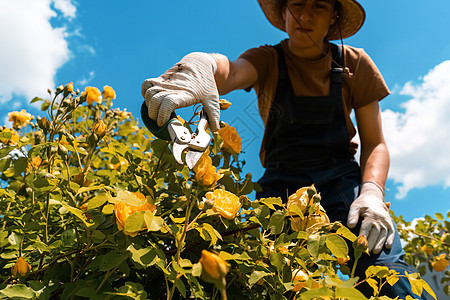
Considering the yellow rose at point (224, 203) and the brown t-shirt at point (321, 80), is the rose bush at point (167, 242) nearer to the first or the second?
the yellow rose at point (224, 203)

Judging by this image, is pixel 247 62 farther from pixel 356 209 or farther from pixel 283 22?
pixel 356 209

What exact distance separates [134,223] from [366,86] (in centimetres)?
144

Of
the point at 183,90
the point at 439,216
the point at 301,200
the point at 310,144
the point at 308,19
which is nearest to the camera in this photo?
the point at 301,200

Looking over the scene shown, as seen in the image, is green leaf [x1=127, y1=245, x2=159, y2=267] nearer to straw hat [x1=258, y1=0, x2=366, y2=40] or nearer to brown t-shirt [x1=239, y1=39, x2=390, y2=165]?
brown t-shirt [x1=239, y1=39, x2=390, y2=165]

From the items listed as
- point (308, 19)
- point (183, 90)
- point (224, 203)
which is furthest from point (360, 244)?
point (308, 19)

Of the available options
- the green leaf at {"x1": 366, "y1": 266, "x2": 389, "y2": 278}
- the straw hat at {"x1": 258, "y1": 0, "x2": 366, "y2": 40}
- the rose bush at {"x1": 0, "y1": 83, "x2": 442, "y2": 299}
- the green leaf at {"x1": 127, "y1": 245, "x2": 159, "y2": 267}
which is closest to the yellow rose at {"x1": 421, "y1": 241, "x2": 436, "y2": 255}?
the straw hat at {"x1": 258, "y1": 0, "x2": 366, "y2": 40}

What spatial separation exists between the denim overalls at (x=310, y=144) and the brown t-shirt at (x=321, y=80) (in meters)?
0.03

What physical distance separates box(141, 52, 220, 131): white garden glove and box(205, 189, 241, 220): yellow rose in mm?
205

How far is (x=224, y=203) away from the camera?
2.31 feet

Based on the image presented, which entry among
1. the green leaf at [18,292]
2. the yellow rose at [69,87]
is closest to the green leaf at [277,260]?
the green leaf at [18,292]

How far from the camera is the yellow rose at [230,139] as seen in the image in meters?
0.91

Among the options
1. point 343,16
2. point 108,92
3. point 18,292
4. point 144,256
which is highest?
point 343,16

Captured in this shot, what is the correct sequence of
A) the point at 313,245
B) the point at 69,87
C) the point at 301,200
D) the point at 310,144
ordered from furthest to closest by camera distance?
the point at 310,144
the point at 69,87
the point at 301,200
the point at 313,245

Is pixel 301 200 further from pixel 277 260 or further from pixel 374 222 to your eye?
pixel 374 222
